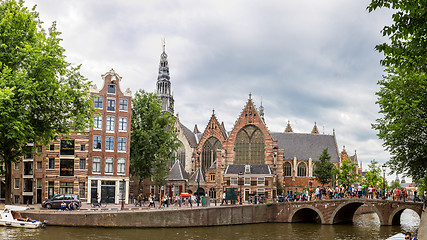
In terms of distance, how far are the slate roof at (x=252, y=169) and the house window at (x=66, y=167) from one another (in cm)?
2694

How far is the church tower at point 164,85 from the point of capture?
→ 92.1 m

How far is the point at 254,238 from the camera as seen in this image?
3447 cm

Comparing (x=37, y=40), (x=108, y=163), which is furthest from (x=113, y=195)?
(x=37, y=40)

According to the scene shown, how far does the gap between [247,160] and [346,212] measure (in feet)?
68.6

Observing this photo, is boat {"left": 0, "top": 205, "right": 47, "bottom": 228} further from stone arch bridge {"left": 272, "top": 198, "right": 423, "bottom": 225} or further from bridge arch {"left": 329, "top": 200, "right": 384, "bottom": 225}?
bridge arch {"left": 329, "top": 200, "right": 384, "bottom": 225}

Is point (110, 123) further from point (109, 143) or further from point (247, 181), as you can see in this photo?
point (247, 181)

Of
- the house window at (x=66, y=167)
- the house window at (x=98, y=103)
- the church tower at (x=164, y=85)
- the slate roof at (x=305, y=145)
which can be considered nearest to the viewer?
the house window at (x=66, y=167)

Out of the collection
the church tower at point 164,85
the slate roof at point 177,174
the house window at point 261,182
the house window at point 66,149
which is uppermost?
the church tower at point 164,85

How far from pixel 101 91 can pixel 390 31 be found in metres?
40.8

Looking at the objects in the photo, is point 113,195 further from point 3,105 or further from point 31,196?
point 3,105

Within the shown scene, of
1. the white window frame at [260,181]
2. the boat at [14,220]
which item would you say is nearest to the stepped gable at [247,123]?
the white window frame at [260,181]

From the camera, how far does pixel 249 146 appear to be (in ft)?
227

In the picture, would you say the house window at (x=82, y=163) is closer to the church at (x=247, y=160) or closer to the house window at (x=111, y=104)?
the house window at (x=111, y=104)

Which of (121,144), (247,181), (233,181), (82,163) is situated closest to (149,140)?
(121,144)
